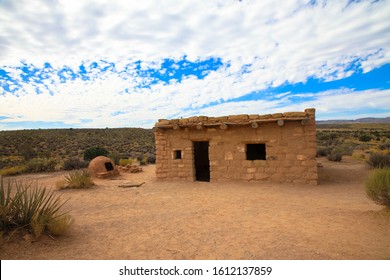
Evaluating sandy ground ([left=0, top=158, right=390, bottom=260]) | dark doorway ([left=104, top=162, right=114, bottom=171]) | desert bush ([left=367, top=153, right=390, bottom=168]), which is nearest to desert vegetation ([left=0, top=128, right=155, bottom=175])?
dark doorway ([left=104, top=162, right=114, bottom=171])

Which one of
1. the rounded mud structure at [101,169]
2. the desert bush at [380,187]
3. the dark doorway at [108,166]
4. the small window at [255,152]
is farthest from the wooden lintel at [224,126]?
the dark doorway at [108,166]

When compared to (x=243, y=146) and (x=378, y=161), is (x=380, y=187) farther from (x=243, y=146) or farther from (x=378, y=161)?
(x=378, y=161)

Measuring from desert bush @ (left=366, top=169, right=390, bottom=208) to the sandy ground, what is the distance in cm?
25

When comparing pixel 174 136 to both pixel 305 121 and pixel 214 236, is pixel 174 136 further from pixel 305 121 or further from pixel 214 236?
pixel 214 236

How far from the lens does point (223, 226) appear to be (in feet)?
16.8

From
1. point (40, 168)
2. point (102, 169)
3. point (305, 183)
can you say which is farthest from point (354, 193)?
point (40, 168)

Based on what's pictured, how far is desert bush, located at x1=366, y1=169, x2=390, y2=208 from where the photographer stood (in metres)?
5.04

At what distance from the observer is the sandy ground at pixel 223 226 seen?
3.84 m

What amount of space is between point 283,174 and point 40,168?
41.7ft

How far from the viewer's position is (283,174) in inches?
352

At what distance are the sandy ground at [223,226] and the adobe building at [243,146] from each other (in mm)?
680

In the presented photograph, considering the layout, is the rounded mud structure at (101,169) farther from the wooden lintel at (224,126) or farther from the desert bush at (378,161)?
the desert bush at (378,161)

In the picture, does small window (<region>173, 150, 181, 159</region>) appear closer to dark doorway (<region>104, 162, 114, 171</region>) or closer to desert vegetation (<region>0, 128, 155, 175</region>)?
dark doorway (<region>104, 162, 114, 171</region>)
